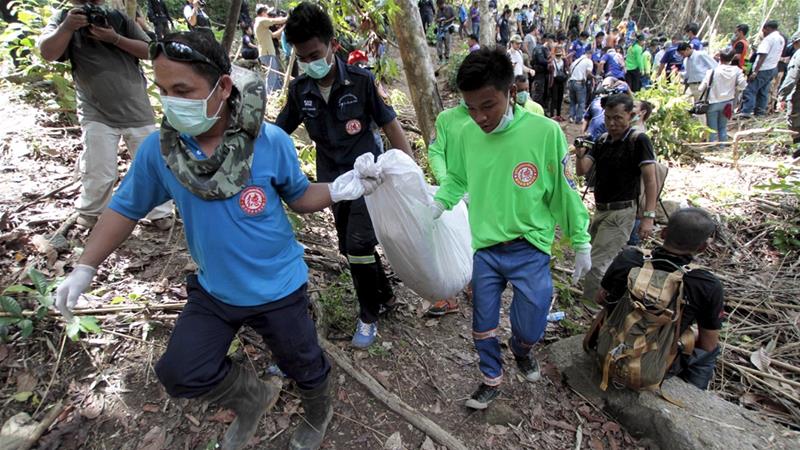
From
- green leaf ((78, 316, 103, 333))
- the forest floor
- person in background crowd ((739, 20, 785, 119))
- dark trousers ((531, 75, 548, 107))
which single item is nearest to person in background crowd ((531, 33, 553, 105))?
dark trousers ((531, 75, 548, 107))

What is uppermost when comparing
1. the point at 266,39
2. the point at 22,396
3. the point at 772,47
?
the point at 266,39

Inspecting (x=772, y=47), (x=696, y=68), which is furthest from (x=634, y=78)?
(x=772, y=47)

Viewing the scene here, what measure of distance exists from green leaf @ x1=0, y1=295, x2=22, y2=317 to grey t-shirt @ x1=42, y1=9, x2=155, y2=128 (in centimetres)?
148

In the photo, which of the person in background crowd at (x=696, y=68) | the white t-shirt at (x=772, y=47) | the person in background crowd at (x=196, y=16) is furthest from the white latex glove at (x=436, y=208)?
the white t-shirt at (x=772, y=47)

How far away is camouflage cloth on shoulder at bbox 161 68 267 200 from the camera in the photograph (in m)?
1.76

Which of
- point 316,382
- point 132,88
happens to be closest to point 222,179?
point 316,382

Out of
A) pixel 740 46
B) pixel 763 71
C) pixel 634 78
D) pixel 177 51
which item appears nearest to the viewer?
pixel 177 51

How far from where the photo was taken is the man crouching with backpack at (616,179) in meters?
3.73

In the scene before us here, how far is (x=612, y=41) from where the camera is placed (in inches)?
473

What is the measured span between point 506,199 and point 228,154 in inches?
59.6

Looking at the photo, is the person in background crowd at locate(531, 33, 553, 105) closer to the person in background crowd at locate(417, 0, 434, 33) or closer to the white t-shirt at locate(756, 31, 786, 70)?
the white t-shirt at locate(756, 31, 786, 70)

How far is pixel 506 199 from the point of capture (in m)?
2.56

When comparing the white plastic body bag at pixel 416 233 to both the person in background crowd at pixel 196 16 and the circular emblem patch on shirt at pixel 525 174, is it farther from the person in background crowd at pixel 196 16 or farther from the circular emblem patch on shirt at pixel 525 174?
the person in background crowd at pixel 196 16

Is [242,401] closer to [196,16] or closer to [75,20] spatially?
[75,20]
